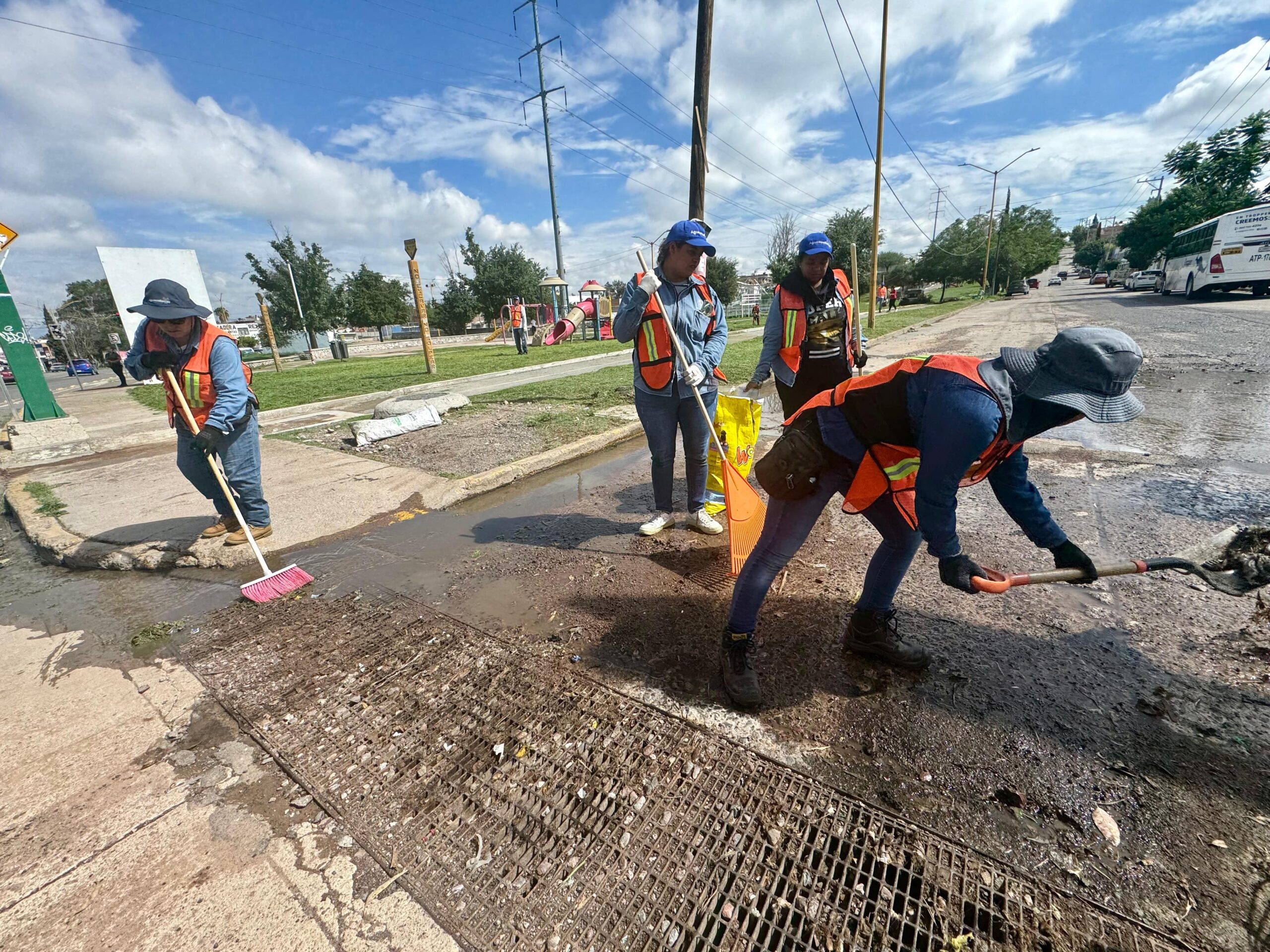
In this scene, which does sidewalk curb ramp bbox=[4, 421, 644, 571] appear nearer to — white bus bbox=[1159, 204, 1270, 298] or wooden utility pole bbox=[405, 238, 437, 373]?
→ wooden utility pole bbox=[405, 238, 437, 373]

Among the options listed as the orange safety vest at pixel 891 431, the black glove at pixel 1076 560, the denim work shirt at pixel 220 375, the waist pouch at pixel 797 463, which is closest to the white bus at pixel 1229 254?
the black glove at pixel 1076 560

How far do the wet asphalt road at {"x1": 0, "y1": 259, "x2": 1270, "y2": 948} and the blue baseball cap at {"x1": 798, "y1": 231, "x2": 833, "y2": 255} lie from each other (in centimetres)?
187

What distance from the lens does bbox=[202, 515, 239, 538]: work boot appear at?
394 cm

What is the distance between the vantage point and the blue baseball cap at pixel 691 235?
10.2 feet

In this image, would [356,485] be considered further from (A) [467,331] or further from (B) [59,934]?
(A) [467,331]

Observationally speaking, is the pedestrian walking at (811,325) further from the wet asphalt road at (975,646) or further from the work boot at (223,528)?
the work boot at (223,528)

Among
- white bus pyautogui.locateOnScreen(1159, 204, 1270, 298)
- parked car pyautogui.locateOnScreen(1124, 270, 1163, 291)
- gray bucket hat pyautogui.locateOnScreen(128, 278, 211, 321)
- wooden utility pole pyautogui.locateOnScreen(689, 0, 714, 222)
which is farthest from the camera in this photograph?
parked car pyautogui.locateOnScreen(1124, 270, 1163, 291)

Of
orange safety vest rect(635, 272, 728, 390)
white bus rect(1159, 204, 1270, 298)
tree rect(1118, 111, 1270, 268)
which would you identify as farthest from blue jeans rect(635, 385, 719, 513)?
tree rect(1118, 111, 1270, 268)

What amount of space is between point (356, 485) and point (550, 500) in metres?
1.91

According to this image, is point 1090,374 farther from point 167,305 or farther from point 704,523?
point 167,305

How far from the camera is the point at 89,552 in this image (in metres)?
3.90

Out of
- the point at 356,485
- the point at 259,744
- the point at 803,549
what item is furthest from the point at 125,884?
the point at 356,485

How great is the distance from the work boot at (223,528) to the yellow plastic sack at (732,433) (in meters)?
3.46

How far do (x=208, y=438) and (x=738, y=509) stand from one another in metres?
3.28
